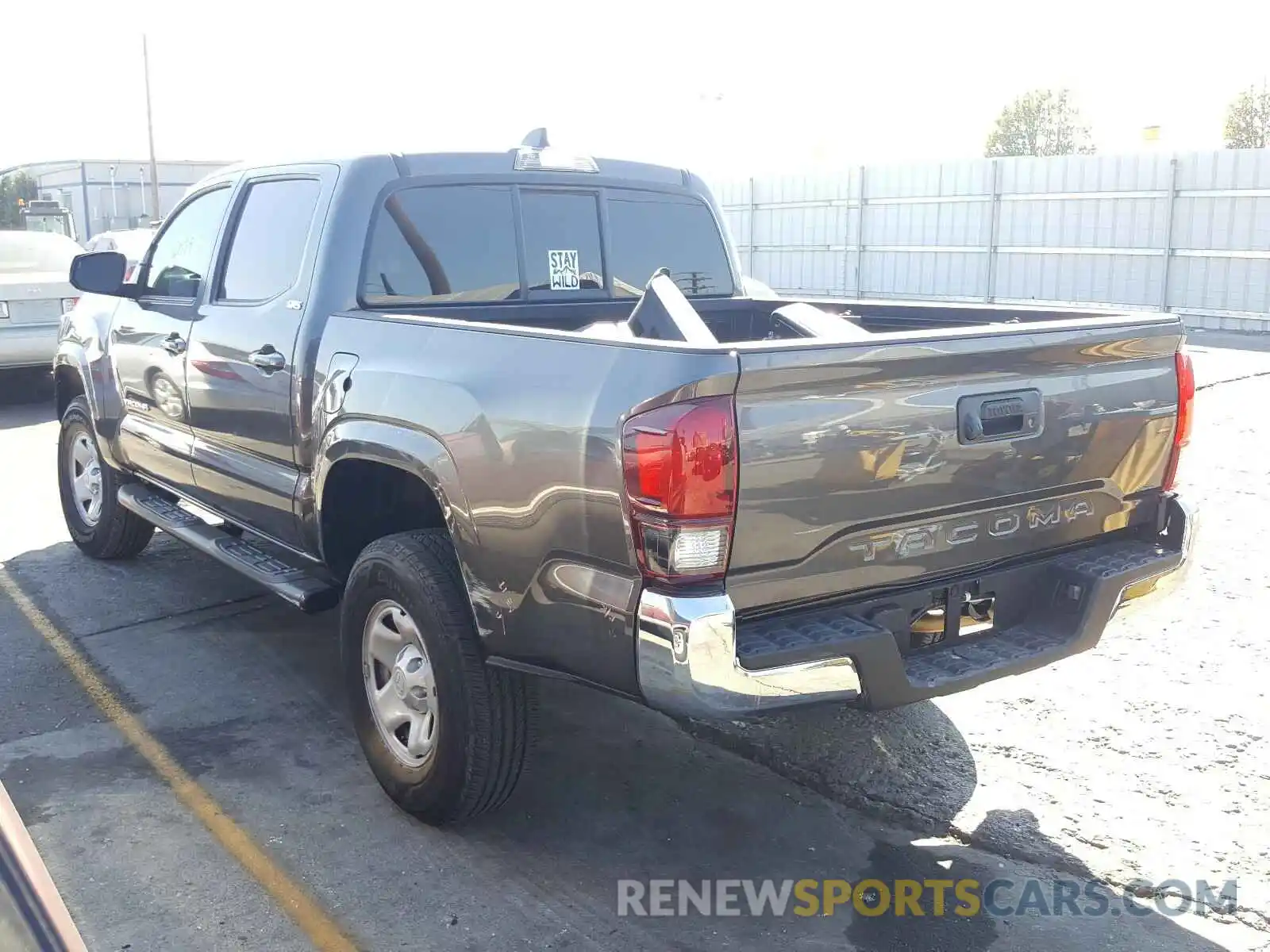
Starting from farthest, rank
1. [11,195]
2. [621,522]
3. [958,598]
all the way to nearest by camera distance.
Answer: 1. [11,195]
2. [958,598]
3. [621,522]

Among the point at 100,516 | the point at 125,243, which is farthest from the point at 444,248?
the point at 125,243

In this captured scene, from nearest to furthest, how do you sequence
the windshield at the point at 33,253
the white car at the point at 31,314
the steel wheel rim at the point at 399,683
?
the steel wheel rim at the point at 399,683
the white car at the point at 31,314
the windshield at the point at 33,253

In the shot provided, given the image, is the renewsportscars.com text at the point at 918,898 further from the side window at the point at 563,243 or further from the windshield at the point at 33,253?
the windshield at the point at 33,253

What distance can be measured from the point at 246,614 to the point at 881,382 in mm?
3781

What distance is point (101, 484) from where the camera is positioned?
6.26 m

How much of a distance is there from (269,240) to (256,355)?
1.75 feet

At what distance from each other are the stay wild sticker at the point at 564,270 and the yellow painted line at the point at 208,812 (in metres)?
2.22

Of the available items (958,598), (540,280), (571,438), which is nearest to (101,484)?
(540,280)

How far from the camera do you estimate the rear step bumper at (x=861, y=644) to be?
2.75 meters

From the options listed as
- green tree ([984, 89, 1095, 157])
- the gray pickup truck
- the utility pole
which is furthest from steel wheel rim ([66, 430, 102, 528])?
green tree ([984, 89, 1095, 157])

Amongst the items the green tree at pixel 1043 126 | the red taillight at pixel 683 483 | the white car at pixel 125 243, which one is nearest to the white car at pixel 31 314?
the white car at pixel 125 243

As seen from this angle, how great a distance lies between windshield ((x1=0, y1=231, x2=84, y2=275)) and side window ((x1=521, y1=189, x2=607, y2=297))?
909cm

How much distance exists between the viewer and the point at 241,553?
470 centimetres

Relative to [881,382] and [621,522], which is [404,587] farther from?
[881,382]
